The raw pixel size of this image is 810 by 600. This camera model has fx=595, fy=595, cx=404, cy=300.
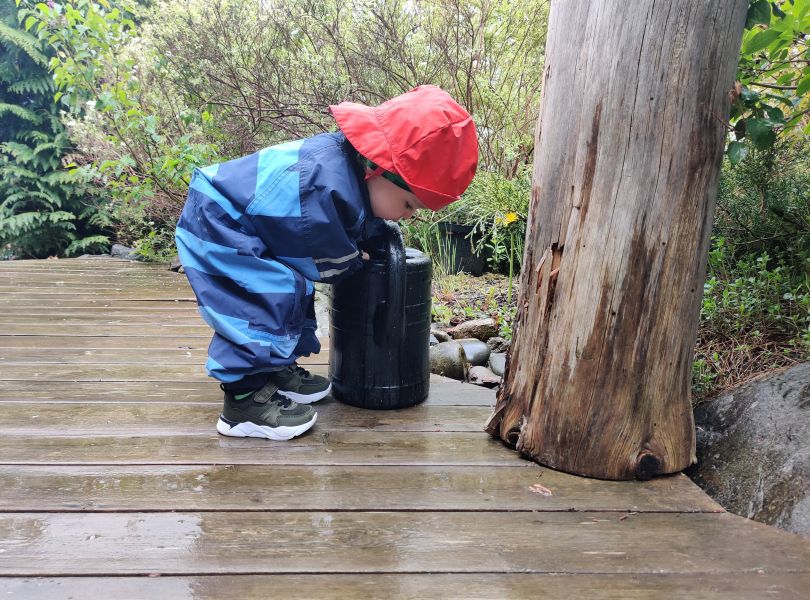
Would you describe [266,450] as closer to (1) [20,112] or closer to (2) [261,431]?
(2) [261,431]

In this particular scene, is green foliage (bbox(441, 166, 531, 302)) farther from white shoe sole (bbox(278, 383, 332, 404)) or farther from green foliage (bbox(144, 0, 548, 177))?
white shoe sole (bbox(278, 383, 332, 404))

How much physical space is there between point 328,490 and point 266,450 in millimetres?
340

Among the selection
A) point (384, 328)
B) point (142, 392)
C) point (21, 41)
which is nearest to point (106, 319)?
point (142, 392)

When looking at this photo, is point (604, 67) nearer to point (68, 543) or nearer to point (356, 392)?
point (356, 392)

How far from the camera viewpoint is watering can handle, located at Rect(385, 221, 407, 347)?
2.02 meters

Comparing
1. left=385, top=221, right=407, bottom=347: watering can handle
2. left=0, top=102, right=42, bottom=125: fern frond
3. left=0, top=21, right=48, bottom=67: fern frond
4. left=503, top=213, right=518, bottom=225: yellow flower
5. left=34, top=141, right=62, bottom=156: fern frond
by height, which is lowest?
left=385, top=221, right=407, bottom=347: watering can handle

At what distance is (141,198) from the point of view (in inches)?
226

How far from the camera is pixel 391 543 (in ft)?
4.53

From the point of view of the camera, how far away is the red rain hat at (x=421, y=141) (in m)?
1.73

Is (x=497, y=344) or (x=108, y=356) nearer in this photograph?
(x=108, y=356)

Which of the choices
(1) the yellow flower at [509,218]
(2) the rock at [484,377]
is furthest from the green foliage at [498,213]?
(2) the rock at [484,377]

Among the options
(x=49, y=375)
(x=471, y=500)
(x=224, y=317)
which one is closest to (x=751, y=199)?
(x=471, y=500)

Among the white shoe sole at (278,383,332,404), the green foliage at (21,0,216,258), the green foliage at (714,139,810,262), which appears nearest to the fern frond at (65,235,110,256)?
the green foliage at (21,0,216,258)

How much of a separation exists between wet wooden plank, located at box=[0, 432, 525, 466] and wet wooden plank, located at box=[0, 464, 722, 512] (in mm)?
44
